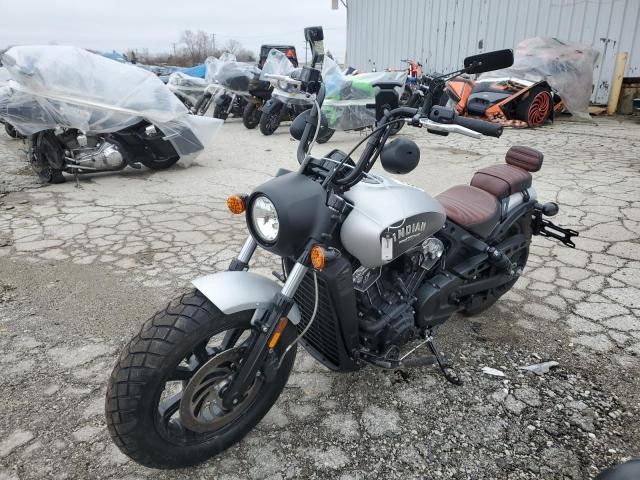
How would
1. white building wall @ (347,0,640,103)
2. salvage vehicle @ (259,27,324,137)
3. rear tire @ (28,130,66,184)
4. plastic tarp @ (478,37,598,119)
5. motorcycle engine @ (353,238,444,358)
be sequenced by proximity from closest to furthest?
motorcycle engine @ (353,238,444,358)
rear tire @ (28,130,66,184)
salvage vehicle @ (259,27,324,137)
plastic tarp @ (478,37,598,119)
white building wall @ (347,0,640,103)

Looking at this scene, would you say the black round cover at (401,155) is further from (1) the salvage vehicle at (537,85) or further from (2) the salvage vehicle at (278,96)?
(1) the salvage vehicle at (537,85)

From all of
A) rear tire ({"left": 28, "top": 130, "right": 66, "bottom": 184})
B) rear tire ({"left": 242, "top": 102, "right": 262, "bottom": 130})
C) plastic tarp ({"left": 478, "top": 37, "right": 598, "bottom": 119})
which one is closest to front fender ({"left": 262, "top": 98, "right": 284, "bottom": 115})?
rear tire ({"left": 242, "top": 102, "right": 262, "bottom": 130})

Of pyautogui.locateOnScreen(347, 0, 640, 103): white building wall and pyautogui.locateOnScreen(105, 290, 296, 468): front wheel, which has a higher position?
pyautogui.locateOnScreen(347, 0, 640, 103): white building wall

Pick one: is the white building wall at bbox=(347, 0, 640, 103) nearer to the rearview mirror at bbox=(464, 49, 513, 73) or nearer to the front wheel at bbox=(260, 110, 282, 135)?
the front wheel at bbox=(260, 110, 282, 135)

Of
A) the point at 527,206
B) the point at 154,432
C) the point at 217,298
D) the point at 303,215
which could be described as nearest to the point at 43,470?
the point at 154,432

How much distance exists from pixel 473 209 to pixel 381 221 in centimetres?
93

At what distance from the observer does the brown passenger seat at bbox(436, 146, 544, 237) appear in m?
2.47

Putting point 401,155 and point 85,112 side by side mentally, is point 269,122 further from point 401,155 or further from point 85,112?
point 401,155

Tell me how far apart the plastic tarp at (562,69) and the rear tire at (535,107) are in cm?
26

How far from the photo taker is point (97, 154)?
230 inches

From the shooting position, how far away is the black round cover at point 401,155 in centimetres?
178

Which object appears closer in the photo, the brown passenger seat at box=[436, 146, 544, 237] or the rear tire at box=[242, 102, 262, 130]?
the brown passenger seat at box=[436, 146, 544, 237]

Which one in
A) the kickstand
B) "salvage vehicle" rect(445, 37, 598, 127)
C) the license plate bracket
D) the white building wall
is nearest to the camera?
the kickstand

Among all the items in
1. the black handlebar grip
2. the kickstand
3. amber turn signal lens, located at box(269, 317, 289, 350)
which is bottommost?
the kickstand
